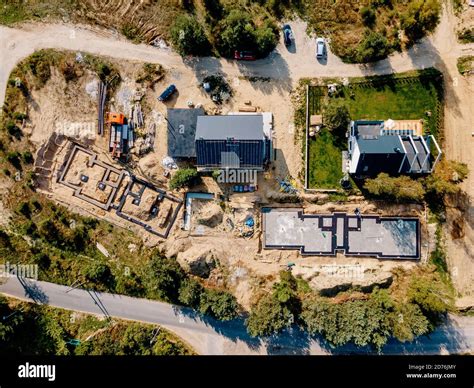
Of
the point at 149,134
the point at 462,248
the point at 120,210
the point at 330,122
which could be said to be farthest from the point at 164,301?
the point at 462,248

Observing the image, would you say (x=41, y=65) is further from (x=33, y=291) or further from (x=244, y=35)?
(x=33, y=291)

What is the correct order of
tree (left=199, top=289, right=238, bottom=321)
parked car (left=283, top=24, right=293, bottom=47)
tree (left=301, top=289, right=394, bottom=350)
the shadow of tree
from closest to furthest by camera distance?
1. tree (left=301, top=289, right=394, bottom=350)
2. tree (left=199, top=289, right=238, bottom=321)
3. parked car (left=283, top=24, right=293, bottom=47)
4. the shadow of tree

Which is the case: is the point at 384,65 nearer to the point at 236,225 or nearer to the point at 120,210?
the point at 236,225

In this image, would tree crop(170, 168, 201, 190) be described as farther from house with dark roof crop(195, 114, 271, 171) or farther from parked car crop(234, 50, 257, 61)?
parked car crop(234, 50, 257, 61)

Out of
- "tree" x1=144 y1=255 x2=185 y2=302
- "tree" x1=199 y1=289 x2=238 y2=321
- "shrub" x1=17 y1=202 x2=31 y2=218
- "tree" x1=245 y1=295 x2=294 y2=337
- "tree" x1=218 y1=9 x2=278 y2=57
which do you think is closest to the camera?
"tree" x1=245 y1=295 x2=294 y2=337

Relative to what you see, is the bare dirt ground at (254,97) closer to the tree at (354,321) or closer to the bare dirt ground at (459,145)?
the bare dirt ground at (459,145)

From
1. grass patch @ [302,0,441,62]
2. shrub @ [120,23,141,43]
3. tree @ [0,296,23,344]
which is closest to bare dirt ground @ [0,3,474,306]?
shrub @ [120,23,141,43]

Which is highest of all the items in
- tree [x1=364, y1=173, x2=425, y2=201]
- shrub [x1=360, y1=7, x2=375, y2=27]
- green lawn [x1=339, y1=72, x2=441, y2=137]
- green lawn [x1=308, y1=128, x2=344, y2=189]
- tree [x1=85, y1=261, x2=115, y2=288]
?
shrub [x1=360, y1=7, x2=375, y2=27]
